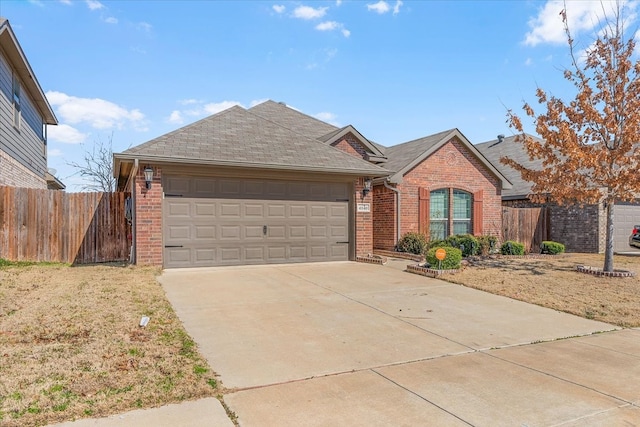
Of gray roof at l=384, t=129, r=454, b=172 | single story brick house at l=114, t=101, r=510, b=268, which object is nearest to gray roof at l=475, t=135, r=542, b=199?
gray roof at l=384, t=129, r=454, b=172

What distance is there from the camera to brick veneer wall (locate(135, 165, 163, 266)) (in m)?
10.0

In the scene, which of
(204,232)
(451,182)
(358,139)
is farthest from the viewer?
(358,139)

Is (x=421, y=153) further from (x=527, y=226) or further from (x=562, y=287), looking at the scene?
(x=562, y=287)

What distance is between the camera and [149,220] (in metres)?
10.1

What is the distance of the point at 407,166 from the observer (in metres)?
14.8

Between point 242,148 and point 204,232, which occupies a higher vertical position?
point 242,148

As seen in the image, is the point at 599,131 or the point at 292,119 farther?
the point at 292,119

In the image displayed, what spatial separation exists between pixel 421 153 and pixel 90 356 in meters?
13.1

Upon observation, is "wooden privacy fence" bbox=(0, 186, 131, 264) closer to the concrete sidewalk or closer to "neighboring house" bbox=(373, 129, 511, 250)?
the concrete sidewalk

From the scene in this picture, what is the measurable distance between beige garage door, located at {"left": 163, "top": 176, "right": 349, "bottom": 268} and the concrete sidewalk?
2864 mm

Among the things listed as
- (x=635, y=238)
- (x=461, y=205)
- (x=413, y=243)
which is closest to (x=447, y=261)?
(x=413, y=243)

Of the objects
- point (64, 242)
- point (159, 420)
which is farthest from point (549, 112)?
point (64, 242)

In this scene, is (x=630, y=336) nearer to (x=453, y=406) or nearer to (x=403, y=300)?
(x=403, y=300)

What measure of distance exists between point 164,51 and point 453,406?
45.2 feet
